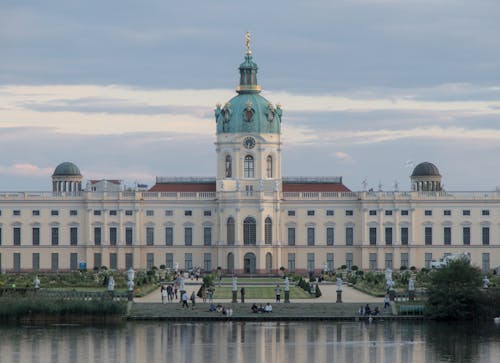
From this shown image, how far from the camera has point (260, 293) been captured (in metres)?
110

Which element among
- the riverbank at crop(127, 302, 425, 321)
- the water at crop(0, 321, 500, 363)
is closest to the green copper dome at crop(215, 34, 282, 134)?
the riverbank at crop(127, 302, 425, 321)

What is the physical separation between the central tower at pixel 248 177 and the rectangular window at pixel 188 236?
9.85 feet

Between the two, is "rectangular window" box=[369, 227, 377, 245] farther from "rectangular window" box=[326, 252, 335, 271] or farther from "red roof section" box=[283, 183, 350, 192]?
"red roof section" box=[283, 183, 350, 192]

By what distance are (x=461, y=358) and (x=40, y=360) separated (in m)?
18.2

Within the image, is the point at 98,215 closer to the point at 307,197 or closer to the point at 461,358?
the point at 307,197

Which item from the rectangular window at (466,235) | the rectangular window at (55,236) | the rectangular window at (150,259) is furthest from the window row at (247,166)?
the rectangular window at (466,235)

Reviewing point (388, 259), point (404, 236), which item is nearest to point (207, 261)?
point (388, 259)

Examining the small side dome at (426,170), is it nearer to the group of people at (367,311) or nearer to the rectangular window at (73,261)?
the rectangular window at (73,261)

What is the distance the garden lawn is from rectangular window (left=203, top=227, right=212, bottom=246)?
27535 millimetres

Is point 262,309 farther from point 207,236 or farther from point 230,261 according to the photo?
point 207,236

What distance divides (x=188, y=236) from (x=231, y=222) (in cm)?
433

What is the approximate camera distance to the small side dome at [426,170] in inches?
6171

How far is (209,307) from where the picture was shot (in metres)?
94.9

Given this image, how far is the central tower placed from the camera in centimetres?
14438
